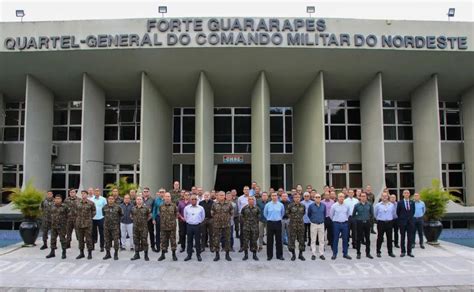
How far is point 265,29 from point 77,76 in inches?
362

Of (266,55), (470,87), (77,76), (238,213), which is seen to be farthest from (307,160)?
(77,76)

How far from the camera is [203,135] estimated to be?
17.1 m

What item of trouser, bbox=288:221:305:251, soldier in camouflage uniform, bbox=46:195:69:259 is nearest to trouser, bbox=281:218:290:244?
trouser, bbox=288:221:305:251

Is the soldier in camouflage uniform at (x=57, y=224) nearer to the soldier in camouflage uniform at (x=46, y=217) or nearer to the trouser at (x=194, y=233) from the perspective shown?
the soldier in camouflage uniform at (x=46, y=217)

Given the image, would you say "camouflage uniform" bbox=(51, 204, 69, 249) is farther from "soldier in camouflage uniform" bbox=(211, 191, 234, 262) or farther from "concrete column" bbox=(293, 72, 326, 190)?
"concrete column" bbox=(293, 72, 326, 190)

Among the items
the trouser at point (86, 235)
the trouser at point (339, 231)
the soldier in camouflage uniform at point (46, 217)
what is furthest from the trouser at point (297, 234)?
the soldier in camouflage uniform at point (46, 217)

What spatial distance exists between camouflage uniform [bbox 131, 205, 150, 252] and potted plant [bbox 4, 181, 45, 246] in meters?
3.95

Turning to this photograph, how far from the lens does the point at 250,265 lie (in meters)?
8.55

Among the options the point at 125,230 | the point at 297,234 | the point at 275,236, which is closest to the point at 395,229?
the point at 297,234

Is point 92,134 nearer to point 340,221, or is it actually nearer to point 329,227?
point 329,227

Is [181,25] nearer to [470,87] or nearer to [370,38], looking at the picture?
[370,38]

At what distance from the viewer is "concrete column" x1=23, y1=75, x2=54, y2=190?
1764 cm

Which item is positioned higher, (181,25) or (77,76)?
(181,25)

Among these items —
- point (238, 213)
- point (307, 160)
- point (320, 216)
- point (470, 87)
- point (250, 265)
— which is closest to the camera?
point (250, 265)
